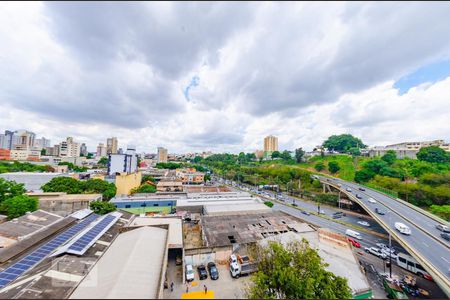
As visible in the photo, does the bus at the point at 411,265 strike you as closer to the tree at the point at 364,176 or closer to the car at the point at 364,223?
the car at the point at 364,223

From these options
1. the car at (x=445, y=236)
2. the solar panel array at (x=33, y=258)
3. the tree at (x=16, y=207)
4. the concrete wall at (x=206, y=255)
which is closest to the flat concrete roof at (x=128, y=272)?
the concrete wall at (x=206, y=255)

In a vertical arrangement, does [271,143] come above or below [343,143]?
above

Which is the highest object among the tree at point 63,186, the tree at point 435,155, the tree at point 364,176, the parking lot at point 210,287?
the tree at point 435,155

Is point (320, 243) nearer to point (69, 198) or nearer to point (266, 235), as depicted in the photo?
point (266, 235)

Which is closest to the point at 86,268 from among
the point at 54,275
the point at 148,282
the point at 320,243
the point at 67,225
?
the point at 54,275

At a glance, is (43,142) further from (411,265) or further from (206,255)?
(411,265)

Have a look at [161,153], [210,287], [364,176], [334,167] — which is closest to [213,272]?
[210,287]
